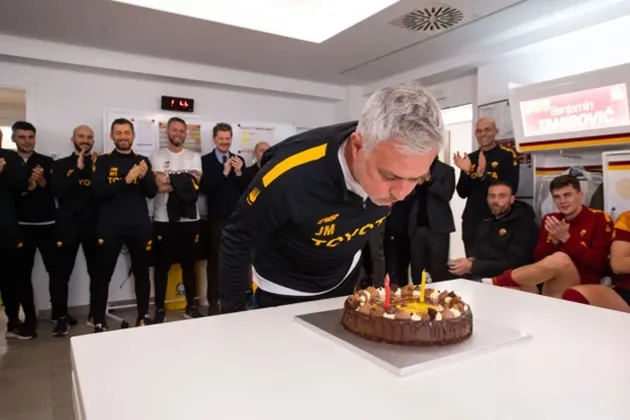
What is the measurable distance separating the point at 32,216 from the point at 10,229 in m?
0.29

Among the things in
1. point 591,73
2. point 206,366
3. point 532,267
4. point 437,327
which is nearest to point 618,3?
point 591,73

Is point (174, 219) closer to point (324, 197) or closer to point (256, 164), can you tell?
point (256, 164)

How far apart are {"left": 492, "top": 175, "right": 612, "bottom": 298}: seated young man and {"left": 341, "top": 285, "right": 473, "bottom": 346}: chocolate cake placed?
202 cm

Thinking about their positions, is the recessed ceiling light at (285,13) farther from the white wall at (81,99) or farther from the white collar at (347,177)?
the white collar at (347,177)

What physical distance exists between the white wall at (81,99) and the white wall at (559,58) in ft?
8.64

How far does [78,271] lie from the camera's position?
4312 millimetres

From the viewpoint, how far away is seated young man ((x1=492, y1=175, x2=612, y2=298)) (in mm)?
2822

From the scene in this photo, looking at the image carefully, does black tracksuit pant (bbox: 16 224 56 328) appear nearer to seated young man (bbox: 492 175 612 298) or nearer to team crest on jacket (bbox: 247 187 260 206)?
team crest on jacket (bbox: 247 187 260 206)

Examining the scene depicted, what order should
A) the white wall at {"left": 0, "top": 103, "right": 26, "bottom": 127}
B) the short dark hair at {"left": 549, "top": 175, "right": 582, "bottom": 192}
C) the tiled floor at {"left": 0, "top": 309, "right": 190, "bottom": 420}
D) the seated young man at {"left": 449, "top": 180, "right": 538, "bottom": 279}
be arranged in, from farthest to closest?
the white wall at {"left": 0, "top": 103, "right": 26, "bottom": 127} < the seated young man at {"left": 449, "top": 180, "right": 538, "bottom": 279} < the short dark hair at {"left": 549, "top": 175, "right": 582, "bottom": 192} < the tiled floor at {"left": 0, "top": 309, "right": 190, "bottom": 420}

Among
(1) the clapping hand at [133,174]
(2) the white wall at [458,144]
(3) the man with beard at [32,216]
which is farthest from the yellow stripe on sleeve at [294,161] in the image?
(2) the white wall at [458,144]

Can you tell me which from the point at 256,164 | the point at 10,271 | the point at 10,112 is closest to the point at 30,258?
the point at 10,271

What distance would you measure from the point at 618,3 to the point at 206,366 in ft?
11.7

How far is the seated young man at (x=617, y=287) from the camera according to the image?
2.51 m

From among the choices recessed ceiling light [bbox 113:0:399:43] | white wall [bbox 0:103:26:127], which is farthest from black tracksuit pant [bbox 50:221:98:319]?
white wall [bbox 0:103:26:127]
